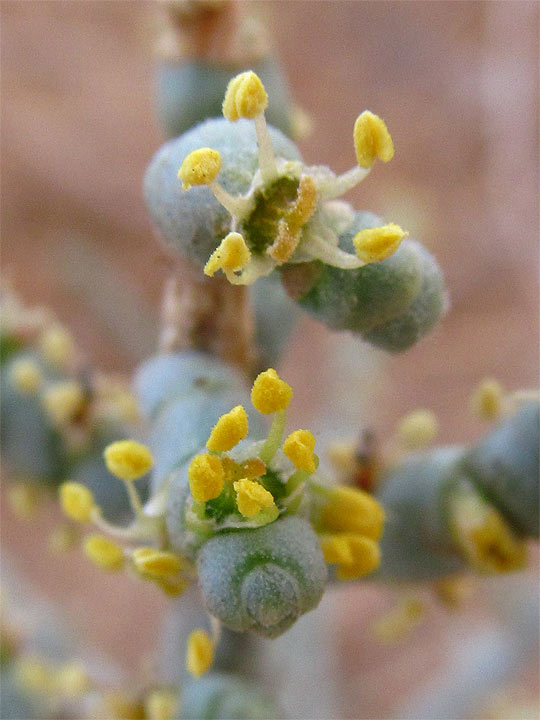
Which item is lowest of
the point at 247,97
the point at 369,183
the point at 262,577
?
the point at 262,577

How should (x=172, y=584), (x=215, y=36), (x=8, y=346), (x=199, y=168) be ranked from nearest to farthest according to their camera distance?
(x=199, y=168) < (x=172, y=584) < (x=215, y=36) < (x=8, y=346)

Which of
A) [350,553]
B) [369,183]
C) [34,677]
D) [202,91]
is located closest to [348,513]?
[350,553]

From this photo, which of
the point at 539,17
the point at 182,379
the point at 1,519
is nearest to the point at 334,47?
the point at 539,17

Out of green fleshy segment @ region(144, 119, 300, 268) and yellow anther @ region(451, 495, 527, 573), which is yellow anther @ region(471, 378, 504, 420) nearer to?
yellow anther @ region(451, 495, 527, 573)

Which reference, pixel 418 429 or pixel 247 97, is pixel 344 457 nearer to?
pixel 418 429

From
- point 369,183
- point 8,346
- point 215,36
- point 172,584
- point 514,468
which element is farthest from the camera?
point 369,183

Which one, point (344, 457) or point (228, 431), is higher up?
point (344, 457)

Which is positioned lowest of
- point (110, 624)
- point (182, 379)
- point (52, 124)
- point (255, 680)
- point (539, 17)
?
point (255, 680)

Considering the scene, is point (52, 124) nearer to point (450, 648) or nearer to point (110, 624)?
point (110, 624)

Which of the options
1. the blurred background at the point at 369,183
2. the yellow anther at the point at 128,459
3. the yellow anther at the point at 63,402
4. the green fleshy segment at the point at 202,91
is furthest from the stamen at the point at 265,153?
the blurred background at the point at 369,183
